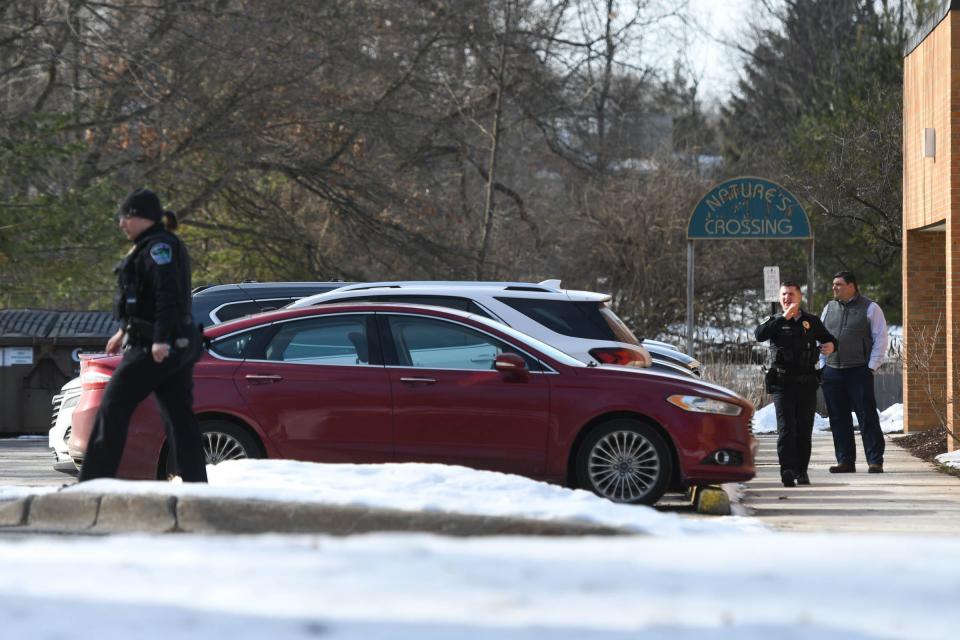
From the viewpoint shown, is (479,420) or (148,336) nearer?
(148,336)

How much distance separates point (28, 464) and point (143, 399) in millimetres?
6562

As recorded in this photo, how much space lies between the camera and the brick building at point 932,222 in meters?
15.2

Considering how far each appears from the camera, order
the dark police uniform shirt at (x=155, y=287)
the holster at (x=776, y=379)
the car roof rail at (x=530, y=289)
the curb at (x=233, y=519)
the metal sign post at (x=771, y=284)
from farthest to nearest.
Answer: the metal sign post at (x=771, y=284), the car roof rail at (x=530, y=289), the holster at (x=776, y=379), the dark police uniform shirt at (x=155, y=287), the curb at (x=233, y=519)

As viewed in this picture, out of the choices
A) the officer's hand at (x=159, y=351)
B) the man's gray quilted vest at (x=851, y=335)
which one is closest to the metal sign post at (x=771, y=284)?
the man's gray quilted vest at (x=851, y=335)

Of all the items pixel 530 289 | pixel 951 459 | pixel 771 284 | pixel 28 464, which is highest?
pixel 771 284

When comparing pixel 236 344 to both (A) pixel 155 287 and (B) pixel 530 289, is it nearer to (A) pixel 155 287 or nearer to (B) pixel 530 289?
(A) pixel 155 287

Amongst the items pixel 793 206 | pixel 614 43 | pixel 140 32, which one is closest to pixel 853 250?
pixel 614 43

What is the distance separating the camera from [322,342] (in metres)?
10.8

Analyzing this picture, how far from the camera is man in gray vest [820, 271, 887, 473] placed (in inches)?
532

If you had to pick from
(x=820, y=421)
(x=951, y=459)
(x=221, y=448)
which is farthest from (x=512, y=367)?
(x=820, y=421)

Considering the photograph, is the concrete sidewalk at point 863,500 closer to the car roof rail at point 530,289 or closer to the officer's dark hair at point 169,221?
the car roof rail at point 530,289

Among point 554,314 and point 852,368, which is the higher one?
point 554,314

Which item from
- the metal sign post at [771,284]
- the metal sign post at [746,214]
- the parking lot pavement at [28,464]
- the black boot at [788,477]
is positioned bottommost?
the parking lot pavement at [28,464]

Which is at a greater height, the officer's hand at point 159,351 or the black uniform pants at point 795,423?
the officer's hand at point 159,351
